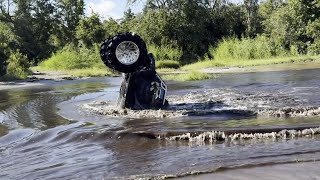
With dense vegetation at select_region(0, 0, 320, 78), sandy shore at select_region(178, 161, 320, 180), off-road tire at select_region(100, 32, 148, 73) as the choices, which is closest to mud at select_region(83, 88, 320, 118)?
off-road tire at select_region(100, 32, 148, 73)

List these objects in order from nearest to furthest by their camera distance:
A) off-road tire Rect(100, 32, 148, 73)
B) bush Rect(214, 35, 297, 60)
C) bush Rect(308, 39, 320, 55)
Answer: off-road tire Rect(100, 32, 148, 73) → bush Rect(308, 39, 320, 55) → bush Rect(214, 35, 297, 60)

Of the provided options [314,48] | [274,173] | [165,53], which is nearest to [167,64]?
[165,53]

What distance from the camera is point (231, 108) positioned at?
1130 cm

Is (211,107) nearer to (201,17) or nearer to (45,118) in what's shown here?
(45,118)

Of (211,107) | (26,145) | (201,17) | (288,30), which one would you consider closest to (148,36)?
(201,17)

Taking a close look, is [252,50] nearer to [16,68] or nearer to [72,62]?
[72,62]

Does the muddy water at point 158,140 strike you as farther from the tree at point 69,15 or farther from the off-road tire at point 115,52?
the tree at point 69,15

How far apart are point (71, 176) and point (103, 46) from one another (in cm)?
490

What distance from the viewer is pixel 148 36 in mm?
44688

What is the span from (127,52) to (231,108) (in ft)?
9.06

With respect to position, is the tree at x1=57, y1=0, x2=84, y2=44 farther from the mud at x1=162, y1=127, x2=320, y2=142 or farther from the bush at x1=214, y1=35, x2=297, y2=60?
the mud at x1=162, y1=127, x2=320, y2=142

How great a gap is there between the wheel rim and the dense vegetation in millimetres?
21962

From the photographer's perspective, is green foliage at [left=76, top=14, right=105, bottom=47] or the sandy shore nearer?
the sandy shore

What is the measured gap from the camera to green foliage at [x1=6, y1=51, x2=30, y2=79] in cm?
3111
